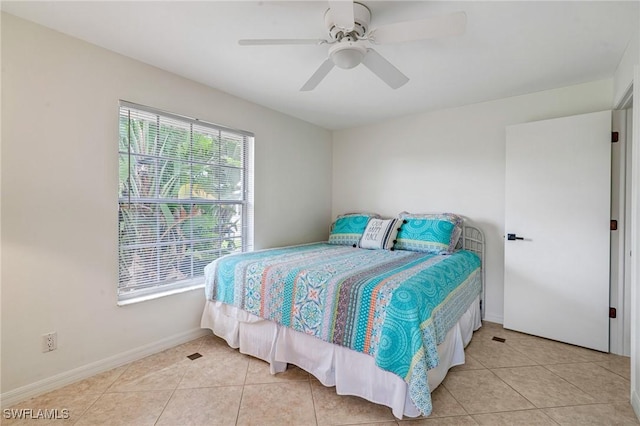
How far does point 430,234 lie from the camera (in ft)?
10.1

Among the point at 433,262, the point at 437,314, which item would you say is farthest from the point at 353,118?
the point at 437,314

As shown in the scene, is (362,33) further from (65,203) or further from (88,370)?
(88,370)

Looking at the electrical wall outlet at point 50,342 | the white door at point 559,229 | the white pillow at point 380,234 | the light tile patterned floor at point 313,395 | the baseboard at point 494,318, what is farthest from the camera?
the white pillow at point 380,234

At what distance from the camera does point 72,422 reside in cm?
167

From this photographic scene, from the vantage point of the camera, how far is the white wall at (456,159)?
2.96m

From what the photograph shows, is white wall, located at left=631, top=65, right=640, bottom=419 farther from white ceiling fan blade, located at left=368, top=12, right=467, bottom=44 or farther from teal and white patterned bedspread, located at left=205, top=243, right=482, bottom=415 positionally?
white ceiling fan blade, located at left=368, top=12, right=467, bottom=44

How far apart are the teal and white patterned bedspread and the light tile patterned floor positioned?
1.28 ft

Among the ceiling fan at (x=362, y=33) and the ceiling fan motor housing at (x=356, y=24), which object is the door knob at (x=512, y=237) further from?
the ceiling fan motor housing at (x=356, y=24)

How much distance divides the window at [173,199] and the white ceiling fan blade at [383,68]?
1.71 metres

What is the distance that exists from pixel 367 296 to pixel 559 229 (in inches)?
85.5

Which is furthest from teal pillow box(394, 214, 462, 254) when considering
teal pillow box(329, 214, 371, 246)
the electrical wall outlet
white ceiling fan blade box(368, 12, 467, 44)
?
the electrical wall outlet

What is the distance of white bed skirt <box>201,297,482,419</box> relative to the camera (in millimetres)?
1703

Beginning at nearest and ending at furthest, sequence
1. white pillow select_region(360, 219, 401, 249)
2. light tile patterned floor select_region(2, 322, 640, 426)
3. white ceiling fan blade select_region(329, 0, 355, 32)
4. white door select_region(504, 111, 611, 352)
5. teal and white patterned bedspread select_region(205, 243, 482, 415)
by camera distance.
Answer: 1. white ceiling fan blade select_region(329, 0, 355, 32)
2. teal and white patterned bedspread select_region(205, 243, 482, 415)
3. light tile patterned floor select_region(2, 322, 640, 426)
4. white door select_region(504, 111, 611, 352)
5. white pillow select_region(360, 219, 401, 249)

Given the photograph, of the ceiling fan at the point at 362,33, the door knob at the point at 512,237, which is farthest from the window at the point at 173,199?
the door knob at the point at 512,237
